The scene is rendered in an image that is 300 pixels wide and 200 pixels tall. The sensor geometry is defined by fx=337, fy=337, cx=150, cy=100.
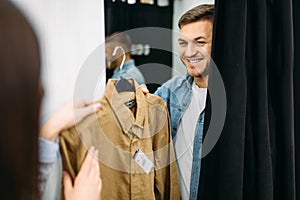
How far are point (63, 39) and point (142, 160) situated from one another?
467 mm

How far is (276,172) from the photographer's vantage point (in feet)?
4.32

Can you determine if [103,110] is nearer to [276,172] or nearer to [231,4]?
[231,4]

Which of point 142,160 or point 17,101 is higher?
point 17,101

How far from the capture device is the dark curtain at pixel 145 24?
3.69 ft

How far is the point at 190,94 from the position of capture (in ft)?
4.23

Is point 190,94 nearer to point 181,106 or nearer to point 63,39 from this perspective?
point 181,106

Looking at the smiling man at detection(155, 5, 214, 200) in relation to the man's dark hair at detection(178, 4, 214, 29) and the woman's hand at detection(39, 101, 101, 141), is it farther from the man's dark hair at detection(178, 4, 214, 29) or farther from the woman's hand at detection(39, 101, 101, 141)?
the woman's hand at detection(39, 101, 101, 141)

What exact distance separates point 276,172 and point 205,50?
552 millimetres

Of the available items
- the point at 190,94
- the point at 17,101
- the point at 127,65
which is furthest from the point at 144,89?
the point at 17,101

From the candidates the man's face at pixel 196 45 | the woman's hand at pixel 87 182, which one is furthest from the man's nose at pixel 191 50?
the woman's hand at pixel 87 182

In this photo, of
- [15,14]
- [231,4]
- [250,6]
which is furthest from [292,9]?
[15,14]

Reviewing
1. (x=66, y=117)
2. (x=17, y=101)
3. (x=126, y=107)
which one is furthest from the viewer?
(x=126, y=107)

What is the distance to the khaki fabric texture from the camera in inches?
38.9

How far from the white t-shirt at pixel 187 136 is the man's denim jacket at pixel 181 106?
2 centimetres
